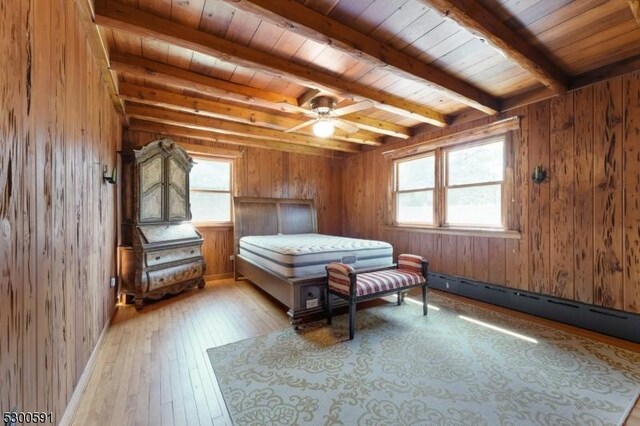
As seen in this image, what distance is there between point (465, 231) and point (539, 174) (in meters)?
1.14

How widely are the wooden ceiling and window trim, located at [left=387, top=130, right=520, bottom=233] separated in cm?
53

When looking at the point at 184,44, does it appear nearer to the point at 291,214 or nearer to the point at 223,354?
the point at 223,354

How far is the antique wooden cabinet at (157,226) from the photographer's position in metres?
3.51

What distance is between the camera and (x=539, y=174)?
10.4 ft

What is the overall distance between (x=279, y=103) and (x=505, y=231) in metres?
3.29

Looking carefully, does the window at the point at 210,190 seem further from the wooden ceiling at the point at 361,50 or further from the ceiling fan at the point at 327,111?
the ceiling fan at the point at 327,111

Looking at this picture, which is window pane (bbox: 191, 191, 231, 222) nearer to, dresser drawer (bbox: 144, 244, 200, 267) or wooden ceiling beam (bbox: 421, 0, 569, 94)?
dresser drawer (bbox: 144, 244, 200, 267)

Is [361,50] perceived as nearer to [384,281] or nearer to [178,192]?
[384,281]

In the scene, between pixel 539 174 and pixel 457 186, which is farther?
pixel 457 186

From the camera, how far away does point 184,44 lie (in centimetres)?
211

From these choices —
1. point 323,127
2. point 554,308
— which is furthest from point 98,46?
point 554,308

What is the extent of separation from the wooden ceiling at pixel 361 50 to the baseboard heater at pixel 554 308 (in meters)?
2.31

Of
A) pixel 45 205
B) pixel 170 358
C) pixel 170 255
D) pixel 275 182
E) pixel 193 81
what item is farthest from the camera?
pixel 275 182

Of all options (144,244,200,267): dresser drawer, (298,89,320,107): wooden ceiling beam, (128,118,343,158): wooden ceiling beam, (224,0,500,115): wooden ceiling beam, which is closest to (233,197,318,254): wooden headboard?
(144,244,200,267): dresser drawer
